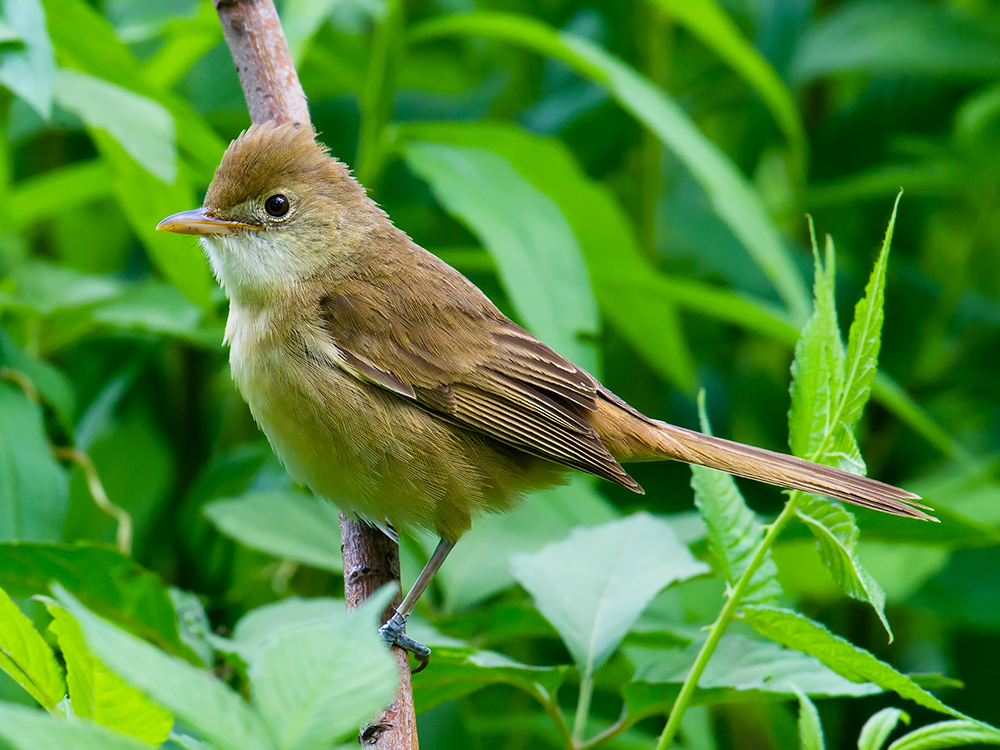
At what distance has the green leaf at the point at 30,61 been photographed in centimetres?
198

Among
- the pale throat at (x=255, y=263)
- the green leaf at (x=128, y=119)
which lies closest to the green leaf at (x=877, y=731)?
the green leaf at (x=128, y=119)

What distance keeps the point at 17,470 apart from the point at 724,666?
173 cm

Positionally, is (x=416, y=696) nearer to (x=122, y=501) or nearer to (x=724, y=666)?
(x=724, y=666)

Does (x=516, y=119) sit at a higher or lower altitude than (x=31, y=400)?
higher

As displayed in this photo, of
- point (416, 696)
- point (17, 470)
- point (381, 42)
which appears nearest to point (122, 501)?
point (17, 470)

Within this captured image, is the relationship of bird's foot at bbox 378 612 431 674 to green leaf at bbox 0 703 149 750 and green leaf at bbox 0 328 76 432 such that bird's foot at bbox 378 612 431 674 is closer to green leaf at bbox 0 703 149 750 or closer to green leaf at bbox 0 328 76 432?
green leaf at bbox 0 328 76 432

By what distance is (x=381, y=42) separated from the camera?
3.19 metres

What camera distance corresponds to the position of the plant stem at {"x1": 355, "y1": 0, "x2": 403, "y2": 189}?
314cm

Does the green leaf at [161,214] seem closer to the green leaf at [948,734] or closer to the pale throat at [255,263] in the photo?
the pale throat at [255,263]

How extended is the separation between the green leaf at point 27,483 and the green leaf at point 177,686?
1.70 meters

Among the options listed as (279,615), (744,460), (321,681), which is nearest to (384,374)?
(279,615)

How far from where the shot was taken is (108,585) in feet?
6.66

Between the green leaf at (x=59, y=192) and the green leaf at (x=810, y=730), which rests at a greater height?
the green leaf at (x=59, y=192)

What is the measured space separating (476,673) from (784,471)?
3.21ft
